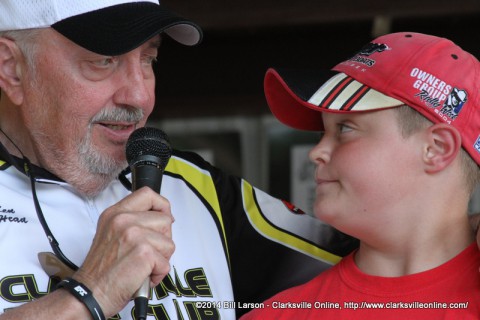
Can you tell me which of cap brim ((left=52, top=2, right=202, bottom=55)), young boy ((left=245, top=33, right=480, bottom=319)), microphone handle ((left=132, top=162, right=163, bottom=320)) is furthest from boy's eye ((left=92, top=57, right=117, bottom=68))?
young boy ((left=245, top=33, right=480, bottom=319))

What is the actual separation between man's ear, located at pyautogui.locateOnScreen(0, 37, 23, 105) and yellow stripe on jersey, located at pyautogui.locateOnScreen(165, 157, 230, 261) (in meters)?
0.39

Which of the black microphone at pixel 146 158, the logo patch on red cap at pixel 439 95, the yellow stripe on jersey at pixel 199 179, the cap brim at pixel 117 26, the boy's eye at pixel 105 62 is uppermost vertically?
the cap brim at pixel 117 26

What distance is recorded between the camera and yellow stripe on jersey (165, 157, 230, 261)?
196 cm

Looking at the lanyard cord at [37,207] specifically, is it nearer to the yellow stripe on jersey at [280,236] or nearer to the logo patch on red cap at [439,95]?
the yellow stripe on jersey at [280,236]

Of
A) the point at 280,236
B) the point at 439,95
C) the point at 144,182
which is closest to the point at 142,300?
the point at 144,182

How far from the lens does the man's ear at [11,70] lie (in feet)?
5.86

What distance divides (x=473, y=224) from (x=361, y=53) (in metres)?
0.43

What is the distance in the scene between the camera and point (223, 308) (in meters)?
1.82

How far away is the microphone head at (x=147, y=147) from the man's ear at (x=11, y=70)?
35cm

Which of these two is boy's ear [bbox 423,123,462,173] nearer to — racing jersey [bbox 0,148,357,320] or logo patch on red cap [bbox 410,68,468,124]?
logo patch on red cap [bbox 410,68,468,124]

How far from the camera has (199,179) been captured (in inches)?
78.3

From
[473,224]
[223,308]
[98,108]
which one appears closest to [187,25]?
[98,108]

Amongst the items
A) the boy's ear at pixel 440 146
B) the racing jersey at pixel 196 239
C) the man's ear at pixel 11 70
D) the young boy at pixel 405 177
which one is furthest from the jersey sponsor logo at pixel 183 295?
the boy's ear at pixel 440 146

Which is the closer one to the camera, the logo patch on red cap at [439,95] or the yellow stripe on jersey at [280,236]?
the logo patch on red cap at [439,95]
